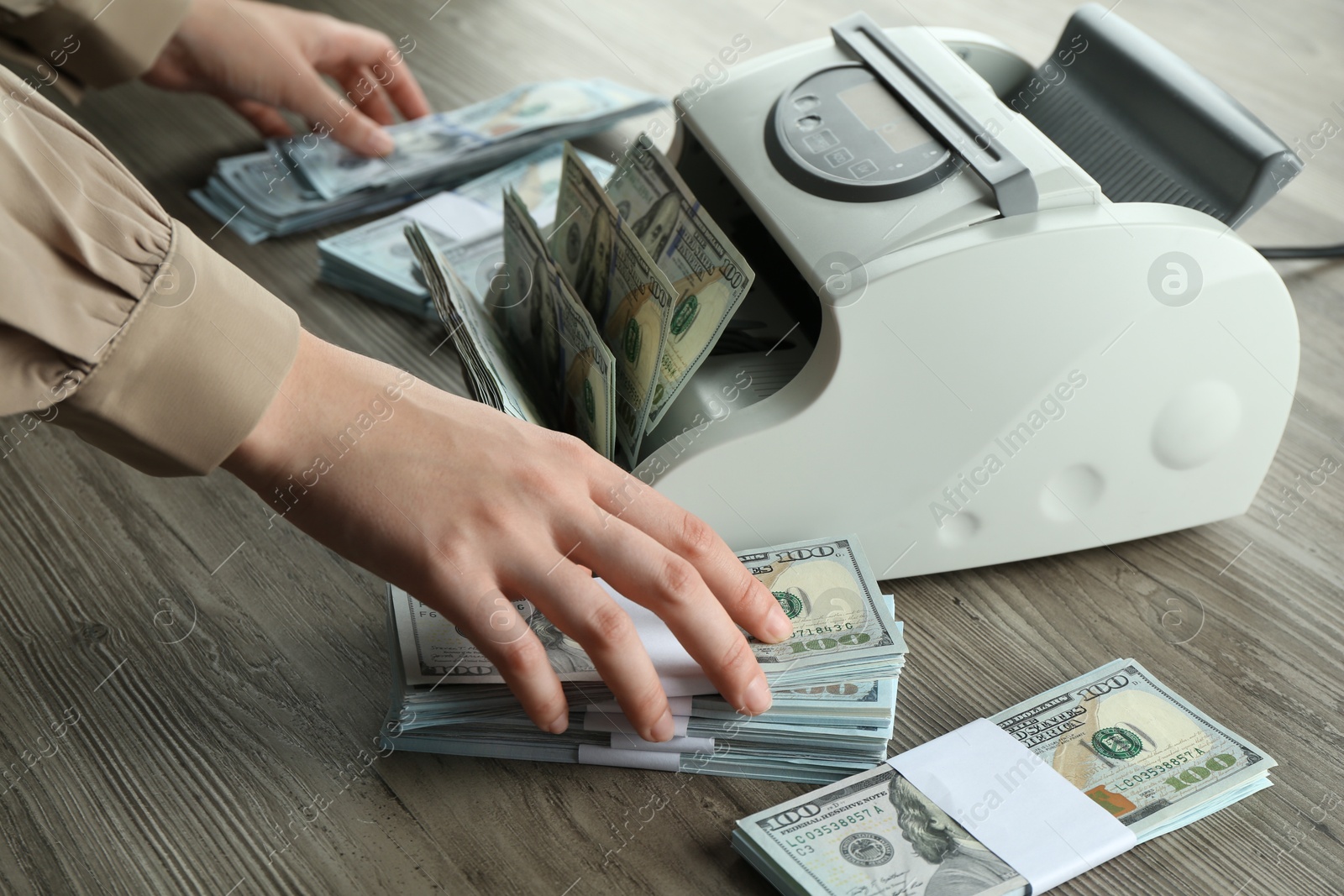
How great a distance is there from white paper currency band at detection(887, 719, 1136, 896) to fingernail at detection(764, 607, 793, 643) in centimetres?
9

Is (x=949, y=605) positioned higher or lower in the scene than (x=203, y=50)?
lower

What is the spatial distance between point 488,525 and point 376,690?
0.16 metres

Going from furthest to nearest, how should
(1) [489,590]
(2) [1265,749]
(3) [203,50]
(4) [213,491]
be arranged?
(3) [203,50]
(4) [213,491]
(2) [1265,749]
(1) [489,590]

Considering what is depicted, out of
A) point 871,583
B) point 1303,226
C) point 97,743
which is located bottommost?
point 97,743

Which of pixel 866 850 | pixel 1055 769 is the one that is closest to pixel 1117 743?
pixel 1055 769

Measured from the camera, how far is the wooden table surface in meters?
0.55

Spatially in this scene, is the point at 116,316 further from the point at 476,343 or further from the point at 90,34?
the point at 90,34

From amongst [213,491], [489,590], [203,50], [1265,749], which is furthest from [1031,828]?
[203,50]

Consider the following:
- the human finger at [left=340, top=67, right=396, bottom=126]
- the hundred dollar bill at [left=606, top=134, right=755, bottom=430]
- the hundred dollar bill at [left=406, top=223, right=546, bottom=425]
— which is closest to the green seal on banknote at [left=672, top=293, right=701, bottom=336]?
the hundred dollar bill at [left=606, top=134, right=755, bottom=430]

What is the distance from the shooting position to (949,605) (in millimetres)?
721

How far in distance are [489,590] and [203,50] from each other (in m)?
0.75

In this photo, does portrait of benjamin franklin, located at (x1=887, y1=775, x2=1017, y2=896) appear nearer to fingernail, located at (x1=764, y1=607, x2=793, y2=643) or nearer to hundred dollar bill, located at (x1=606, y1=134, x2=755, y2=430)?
fingernail, located at (x1=764, y1=607, x2=793, y2=643)

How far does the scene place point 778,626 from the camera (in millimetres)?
597

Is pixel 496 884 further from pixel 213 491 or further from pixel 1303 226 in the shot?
pixel 1303 226
